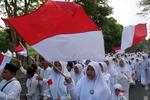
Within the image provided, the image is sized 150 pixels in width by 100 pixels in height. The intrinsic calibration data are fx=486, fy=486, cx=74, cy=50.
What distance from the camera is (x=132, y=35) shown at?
1359 cm

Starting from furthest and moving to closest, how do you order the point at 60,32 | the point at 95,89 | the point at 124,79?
the point at 124,79
the point at 95,89
the point at 60,32

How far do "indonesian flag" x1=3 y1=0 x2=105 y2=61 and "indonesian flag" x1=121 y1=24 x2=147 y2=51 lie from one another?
15.5 feet

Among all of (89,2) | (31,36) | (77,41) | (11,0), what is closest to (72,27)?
(77,41)

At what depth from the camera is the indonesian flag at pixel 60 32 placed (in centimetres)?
771

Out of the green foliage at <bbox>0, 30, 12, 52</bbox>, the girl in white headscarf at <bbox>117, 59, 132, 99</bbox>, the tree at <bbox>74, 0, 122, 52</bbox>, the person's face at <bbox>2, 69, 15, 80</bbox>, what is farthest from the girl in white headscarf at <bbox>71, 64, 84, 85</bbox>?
the green foliage at <bbox>0, 30, 12, 52</bbox>

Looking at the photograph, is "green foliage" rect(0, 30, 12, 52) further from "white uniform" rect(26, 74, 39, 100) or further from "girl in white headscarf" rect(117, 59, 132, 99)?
"white uniform" rect(26, 74, 39, 100)

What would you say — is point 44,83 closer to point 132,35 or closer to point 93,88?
point 93,88

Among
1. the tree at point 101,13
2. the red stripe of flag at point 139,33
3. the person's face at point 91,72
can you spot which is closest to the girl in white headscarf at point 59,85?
the person's face at point 91,72

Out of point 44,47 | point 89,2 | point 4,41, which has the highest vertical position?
point 44,47

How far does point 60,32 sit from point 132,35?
5.90 m

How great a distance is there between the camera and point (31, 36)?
7727mm

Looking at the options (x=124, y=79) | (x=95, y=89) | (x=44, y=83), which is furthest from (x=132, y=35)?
(x=95, y=89)

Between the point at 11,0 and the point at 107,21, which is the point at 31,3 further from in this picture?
the point at 107,21

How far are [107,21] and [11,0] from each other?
40.7 m
